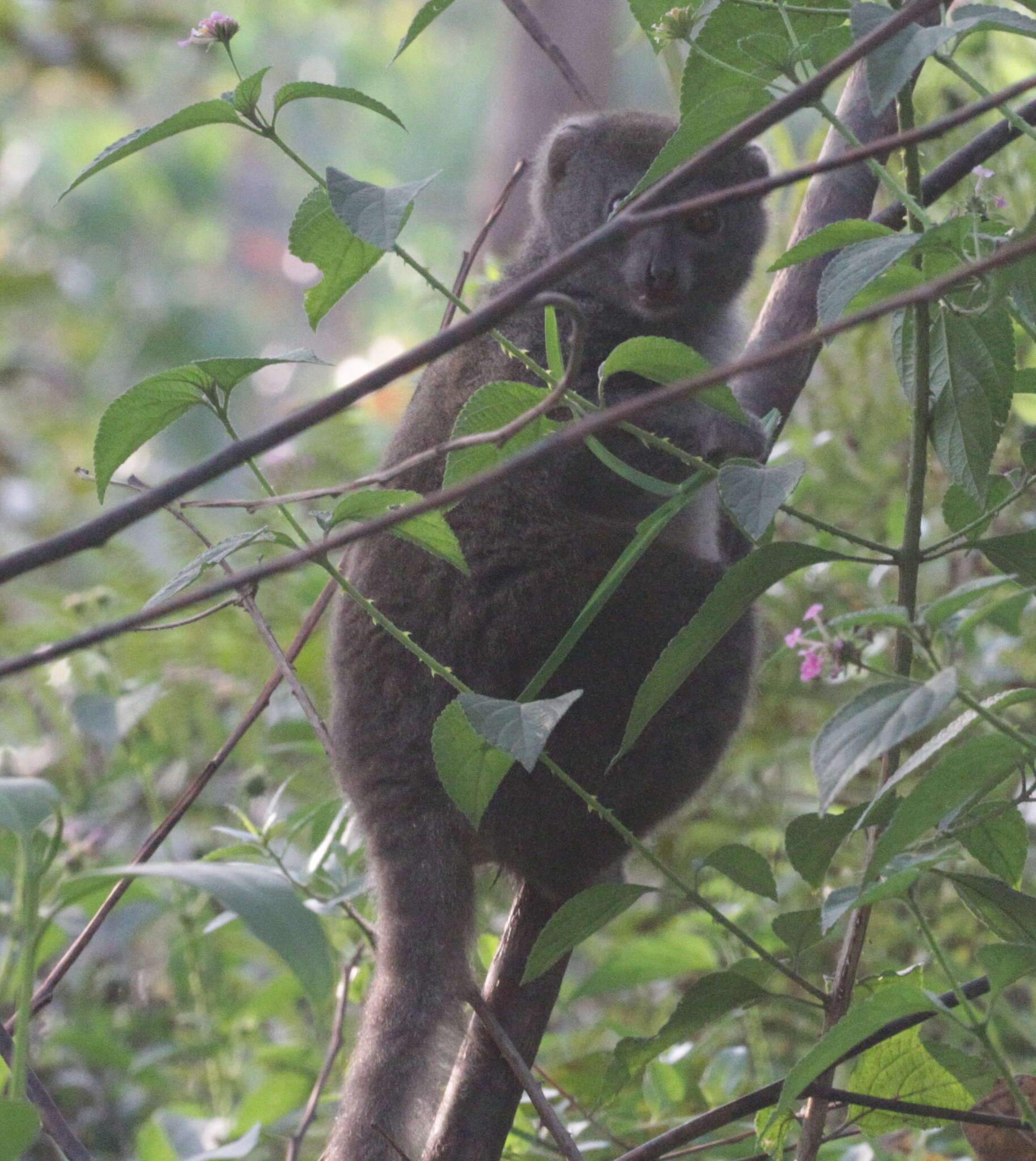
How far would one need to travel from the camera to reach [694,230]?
10.6ft

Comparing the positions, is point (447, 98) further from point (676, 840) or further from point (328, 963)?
point (328, 963)

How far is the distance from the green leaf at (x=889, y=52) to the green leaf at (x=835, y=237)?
0.14m

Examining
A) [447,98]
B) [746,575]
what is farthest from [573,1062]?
[447,98]

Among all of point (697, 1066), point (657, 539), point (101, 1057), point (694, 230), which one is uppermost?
point (694, 230)

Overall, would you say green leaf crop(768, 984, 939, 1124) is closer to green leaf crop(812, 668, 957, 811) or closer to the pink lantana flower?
green leaf crop(812, 668, 957, 811)

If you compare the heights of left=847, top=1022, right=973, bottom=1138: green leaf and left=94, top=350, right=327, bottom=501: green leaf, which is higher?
left=94, top=350, right=327, bottom=501: green leaf

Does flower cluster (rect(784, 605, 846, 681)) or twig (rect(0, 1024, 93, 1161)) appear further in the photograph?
twig (rect(0, 1024, 93, 1161))

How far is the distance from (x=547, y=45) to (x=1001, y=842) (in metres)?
1.59

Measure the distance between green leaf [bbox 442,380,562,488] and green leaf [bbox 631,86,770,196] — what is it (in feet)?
0.87

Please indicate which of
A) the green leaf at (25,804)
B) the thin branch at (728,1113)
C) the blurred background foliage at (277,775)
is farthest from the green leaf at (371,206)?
the thin branch at (728,1113)

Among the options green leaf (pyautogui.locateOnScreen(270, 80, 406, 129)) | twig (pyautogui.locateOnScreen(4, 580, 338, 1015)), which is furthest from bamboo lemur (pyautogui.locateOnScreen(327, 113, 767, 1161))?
green leaf (pyautogui.locateOnScreen(270, 80, 406, 129))

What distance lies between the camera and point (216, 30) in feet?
4.65

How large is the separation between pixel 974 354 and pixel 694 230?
2.01 m

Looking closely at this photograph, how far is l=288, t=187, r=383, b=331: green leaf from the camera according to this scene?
143cm
